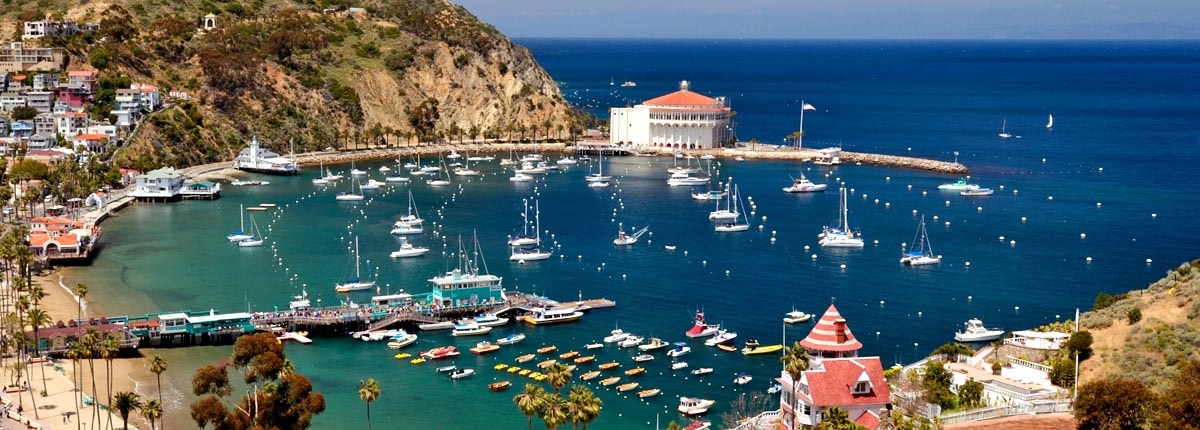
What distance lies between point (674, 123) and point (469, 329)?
304 feet

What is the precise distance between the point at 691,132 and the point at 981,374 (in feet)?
371

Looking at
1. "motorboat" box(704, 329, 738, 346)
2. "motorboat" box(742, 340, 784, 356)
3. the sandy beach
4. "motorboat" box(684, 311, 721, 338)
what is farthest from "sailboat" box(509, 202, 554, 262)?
the sandy beach

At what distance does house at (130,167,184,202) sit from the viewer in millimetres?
118312

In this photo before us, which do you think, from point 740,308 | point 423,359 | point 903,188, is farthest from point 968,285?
point 903,188

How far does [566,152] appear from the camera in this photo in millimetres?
161500

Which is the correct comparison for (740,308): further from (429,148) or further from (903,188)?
(429,148)

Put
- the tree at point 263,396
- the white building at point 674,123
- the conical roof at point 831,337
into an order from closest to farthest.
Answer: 1. the conical roof at point 831,337
2. the tree at point 263,396
3. the white building at point 674,123

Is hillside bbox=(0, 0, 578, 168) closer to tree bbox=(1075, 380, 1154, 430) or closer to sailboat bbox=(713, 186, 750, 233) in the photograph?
sailboat bbox=(713, 186, 750, 233)

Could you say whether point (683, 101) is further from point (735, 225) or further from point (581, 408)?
point (581, 408)

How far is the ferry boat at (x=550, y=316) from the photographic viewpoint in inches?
2943

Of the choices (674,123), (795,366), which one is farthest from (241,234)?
(674,123)

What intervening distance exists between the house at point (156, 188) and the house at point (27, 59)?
110 ft

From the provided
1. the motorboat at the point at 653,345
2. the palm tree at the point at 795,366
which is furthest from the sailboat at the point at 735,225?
the palm tree at the point at 795,366

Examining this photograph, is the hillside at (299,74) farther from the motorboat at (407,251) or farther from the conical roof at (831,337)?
the conical roof at (831,337)
